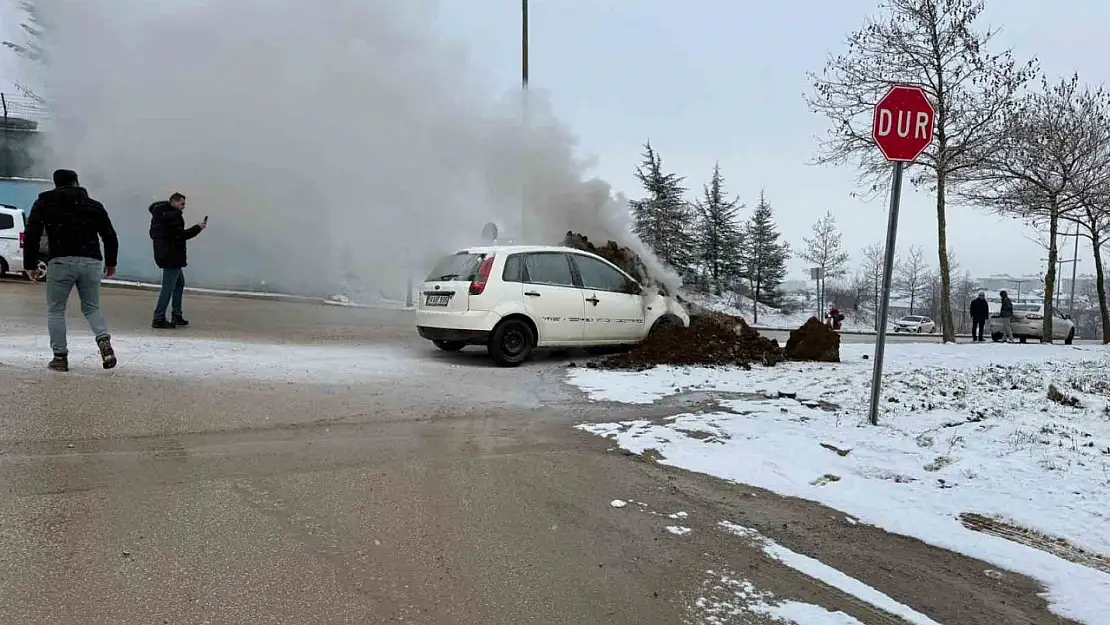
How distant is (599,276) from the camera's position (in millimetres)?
9500

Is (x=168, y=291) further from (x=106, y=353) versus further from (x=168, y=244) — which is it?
(x=106, y=353)

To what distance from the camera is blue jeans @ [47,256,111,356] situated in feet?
20.6

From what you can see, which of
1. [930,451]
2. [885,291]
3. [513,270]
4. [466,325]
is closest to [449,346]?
[466,325]

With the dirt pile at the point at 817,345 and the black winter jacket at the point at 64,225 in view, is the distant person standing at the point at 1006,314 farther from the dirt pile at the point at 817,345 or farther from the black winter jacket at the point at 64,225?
the black winter jacket at the point at 64,225

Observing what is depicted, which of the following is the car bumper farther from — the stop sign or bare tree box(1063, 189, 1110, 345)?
bare tree box(1063, 189, 1110, 345)

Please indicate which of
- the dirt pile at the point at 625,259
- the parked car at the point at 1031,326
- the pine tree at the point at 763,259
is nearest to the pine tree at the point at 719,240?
the pine tree at the point at 763,259

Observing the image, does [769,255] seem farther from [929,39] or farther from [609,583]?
[609,583]

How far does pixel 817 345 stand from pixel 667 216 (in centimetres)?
1981

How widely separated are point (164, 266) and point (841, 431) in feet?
28.0

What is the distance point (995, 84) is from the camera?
632 inches

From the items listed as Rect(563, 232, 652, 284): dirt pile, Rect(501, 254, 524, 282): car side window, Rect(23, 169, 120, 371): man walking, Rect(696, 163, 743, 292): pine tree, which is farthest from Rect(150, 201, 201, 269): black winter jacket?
Rect(696, 163, 743, 292): pine tree

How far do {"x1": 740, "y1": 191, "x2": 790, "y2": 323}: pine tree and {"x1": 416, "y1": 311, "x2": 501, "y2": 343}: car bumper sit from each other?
36868mm

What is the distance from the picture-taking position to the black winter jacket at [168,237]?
9539 mm

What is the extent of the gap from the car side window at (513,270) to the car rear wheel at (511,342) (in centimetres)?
51
